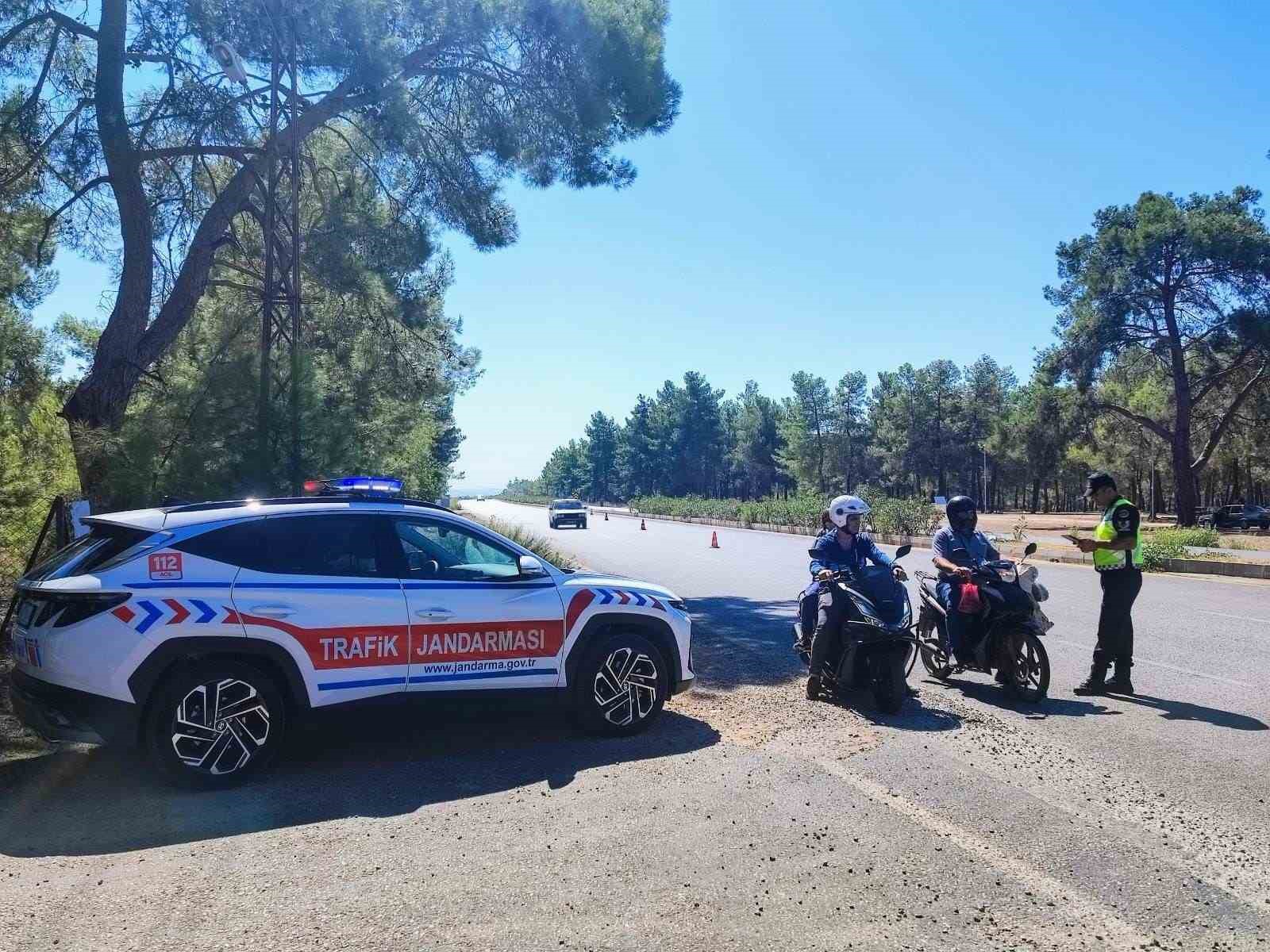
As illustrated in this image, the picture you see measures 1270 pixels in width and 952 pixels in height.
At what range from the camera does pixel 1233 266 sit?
40.3 metres

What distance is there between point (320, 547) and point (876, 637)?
3929mm

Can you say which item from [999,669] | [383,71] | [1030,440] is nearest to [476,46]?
[383,71]

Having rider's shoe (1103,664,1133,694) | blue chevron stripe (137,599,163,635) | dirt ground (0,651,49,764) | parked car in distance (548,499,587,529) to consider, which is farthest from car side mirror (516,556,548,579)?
parked car in distance (548,499,587,529)

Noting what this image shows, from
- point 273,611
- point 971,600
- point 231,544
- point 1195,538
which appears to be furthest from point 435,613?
point 1195,538

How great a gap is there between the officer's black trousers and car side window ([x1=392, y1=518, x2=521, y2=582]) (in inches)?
190

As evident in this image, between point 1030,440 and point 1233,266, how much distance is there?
3416 cm

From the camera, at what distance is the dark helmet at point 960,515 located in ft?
25.5

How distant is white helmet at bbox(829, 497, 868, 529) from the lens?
729cm

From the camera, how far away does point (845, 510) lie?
7.31m

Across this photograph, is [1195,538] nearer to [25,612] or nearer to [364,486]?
[364,486]

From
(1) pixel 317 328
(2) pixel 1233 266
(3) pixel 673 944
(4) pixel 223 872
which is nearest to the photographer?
(3) pixel 673 944

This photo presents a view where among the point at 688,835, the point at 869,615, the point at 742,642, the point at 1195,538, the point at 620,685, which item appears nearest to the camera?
the point at 688,835

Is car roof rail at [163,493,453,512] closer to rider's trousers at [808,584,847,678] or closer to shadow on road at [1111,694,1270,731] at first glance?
rider's trousers at [808,584,847,678]

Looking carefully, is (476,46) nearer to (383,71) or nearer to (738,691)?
(383,71)
